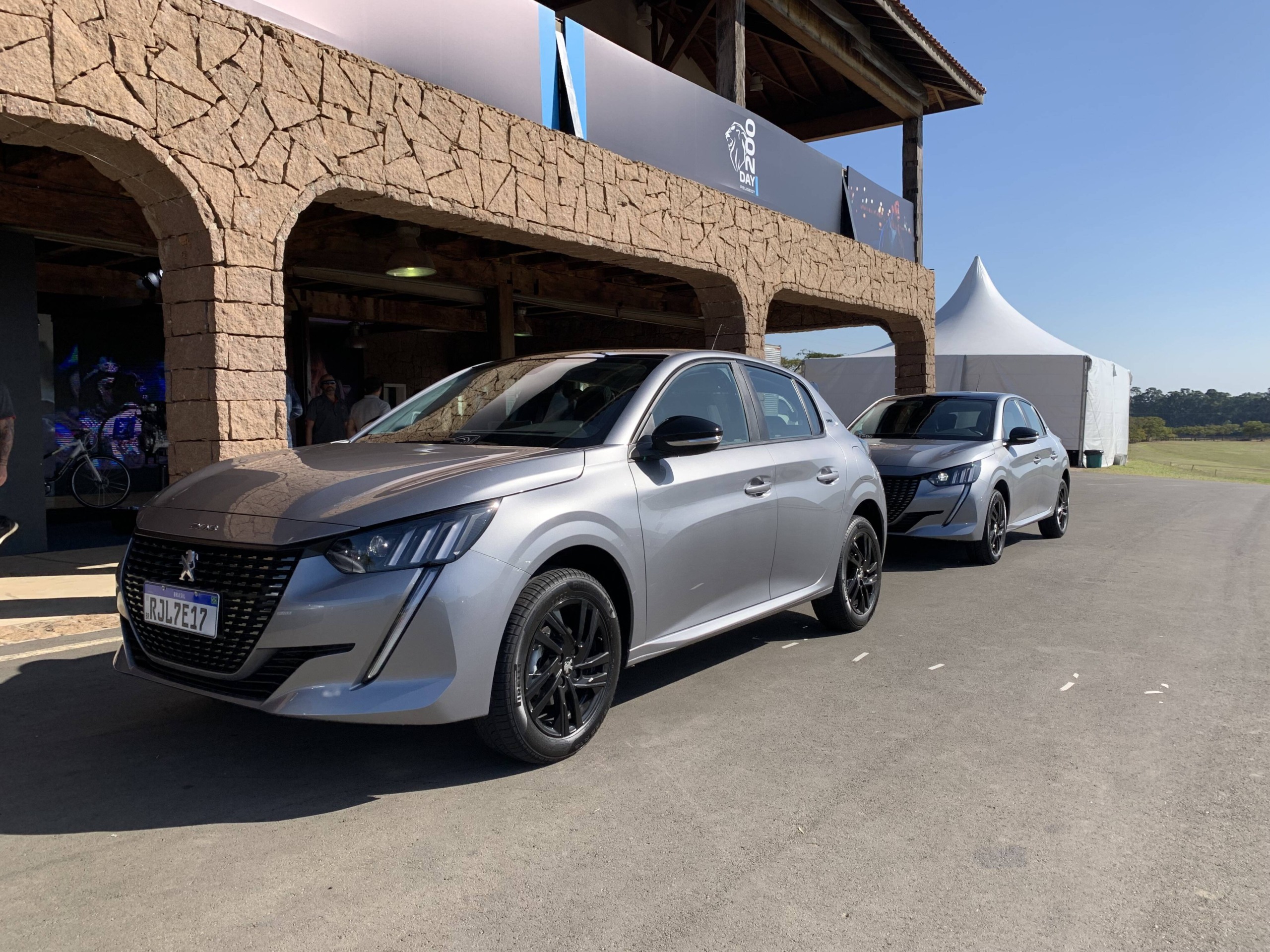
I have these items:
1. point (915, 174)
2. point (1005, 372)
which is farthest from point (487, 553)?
point (1005, 372)

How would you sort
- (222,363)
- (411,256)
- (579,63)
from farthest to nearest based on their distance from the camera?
(411,256)
(579,63)
(222,363)

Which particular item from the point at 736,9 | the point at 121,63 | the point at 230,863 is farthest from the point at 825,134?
the point at 230,863

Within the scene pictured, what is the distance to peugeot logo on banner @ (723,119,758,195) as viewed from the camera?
11.4m

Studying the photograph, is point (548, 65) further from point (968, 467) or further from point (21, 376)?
point (21, 376)

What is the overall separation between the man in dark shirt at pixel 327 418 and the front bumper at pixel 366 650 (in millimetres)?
8237

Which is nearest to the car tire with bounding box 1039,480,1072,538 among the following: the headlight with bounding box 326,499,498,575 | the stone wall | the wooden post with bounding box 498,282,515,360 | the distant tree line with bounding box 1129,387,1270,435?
the stone wall

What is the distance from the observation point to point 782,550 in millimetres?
5031

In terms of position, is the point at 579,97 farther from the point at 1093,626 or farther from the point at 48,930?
the point at 48,930

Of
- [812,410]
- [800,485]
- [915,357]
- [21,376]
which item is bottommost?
[800,485]

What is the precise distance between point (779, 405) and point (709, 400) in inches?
28.8

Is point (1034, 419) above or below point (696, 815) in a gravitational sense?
above

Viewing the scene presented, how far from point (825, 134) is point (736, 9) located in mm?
6365

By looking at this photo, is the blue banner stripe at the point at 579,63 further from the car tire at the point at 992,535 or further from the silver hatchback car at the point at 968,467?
the car tire at the point at 992,535

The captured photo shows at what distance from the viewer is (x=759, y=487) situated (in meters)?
4.82
